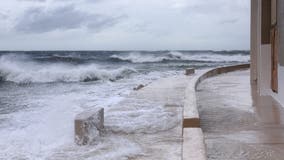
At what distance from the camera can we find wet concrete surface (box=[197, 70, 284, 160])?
15.1 feet

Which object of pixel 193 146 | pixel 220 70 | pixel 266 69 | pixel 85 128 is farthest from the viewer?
pixel 220 70

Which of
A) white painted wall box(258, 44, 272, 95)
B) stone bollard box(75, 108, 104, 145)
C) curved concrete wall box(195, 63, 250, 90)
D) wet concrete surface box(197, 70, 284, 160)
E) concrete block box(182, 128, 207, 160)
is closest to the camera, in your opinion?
concrete block box(182, 128, 207, 160)

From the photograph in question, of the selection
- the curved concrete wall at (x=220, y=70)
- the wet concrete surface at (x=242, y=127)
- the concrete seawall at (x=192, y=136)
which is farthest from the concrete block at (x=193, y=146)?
the curved concrete wall at (x=220, y=70)

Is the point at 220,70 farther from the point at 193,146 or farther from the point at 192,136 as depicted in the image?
the point at 193,146

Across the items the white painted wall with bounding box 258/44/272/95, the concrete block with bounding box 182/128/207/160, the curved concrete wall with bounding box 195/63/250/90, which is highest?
the white painted wall with bounding box 258/44/272/95

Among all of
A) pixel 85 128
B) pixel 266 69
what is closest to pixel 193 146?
pixel 85 128

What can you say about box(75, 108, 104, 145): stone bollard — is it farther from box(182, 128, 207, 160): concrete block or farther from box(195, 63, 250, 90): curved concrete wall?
box(195, 63, 250, 90): curved concrete wall

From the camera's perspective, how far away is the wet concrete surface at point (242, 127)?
4.62 metres

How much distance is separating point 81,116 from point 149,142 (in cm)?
99

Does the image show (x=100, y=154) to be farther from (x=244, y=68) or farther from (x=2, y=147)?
(x=244, y=68)

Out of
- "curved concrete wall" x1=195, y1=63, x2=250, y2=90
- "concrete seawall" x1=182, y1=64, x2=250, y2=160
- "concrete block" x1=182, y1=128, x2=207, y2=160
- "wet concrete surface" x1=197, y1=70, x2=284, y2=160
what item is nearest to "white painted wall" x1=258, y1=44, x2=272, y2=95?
"wet concrete surface" x1=197, y1=70, x2=284, y2=160

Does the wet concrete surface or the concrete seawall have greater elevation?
the concrete seawall

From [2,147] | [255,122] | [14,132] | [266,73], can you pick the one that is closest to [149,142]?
[255,122]

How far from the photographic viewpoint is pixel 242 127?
5953 millimetres
